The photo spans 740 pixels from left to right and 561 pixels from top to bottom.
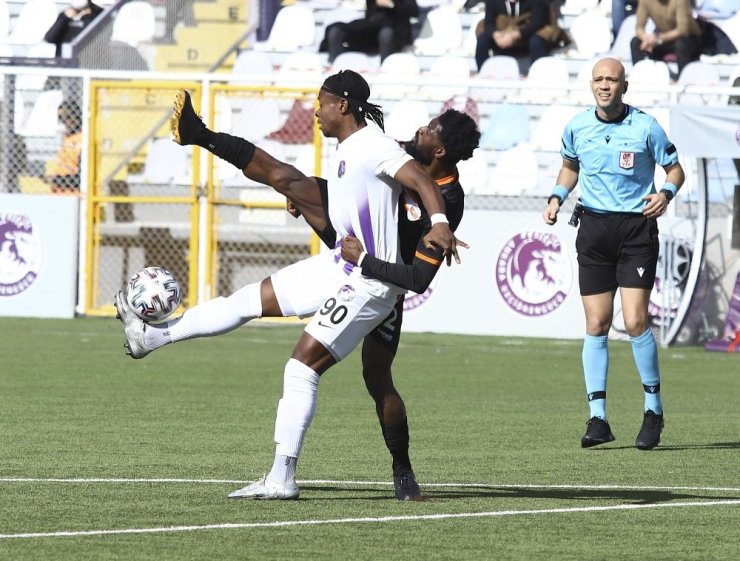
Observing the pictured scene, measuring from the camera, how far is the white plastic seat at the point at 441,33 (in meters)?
24.2

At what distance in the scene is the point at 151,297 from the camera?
7.85 m

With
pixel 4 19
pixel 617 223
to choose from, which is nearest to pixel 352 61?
pixel 4 19

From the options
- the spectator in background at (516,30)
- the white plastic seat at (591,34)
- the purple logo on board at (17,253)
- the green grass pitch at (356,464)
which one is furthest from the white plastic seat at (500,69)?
the green grass pitch at (356,464)

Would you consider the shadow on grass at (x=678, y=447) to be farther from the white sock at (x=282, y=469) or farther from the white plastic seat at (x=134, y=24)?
the white plastic seat at (x=134, y=24)

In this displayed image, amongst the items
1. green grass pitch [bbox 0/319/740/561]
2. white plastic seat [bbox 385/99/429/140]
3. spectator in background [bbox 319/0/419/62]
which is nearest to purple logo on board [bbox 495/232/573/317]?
green grass pitch [bbox 0/319/740/561]

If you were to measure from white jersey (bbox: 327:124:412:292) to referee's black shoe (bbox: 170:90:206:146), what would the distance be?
71cm

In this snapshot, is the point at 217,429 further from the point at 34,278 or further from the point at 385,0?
the point at 385,0

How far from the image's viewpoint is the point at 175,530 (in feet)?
21.9

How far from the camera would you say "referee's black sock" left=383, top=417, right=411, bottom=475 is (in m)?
7.80

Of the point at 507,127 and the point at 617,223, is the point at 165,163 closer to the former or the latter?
the point at 507,127

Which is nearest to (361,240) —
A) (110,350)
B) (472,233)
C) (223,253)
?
(110,350)

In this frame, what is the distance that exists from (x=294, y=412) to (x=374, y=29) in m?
16.8

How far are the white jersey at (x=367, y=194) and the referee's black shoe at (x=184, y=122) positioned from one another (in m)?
0.71

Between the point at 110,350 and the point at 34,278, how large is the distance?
13.0 ft
